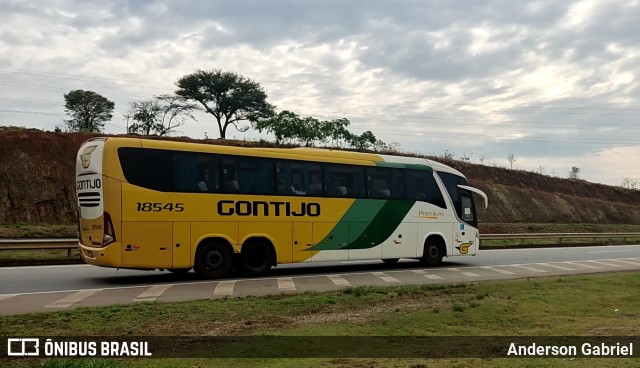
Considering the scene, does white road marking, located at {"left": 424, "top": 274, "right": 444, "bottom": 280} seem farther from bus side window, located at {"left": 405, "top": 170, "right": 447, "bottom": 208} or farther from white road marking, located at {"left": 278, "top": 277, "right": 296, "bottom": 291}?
white road marking, located at {"left": 278, "top": 277, "right": 296, "bottom": 291}

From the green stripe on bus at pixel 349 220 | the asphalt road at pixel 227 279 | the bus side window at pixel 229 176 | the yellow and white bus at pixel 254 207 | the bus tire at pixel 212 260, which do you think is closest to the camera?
the asphalt road at pixel 227 279

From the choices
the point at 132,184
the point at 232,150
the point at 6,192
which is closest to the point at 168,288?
the point at 132,184

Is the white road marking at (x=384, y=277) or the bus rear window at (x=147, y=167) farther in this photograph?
the white road marking at (x=384, y=277)

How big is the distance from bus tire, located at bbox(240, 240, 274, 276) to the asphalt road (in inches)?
15.2

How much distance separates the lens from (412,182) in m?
19.2

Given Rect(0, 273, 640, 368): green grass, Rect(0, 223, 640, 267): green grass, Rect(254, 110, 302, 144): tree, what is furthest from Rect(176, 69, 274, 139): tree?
Rect(0, 273, 640, 368): green grass

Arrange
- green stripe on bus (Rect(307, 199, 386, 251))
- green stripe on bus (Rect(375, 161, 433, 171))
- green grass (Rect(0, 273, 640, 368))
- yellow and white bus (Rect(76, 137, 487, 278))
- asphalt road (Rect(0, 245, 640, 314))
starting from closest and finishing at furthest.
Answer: green grass (Rect(0, 273, 640, 368)) → asphalt road (Rect(0, 245, 640, 314)) → yellow and white bus (Rect(76, 137, 487, 278)) → green stripe on bus (Rect(307, 199, 386, 251)) → green stripe on bus (Rect(375, 161, 433, 171))

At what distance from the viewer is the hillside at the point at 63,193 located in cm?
3694

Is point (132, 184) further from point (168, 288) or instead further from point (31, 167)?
point (31, 167)

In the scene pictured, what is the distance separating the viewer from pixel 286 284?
47.2ft

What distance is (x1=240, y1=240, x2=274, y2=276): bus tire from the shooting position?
15.7m

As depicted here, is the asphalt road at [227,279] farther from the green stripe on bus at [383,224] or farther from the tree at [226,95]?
the tree at [226,95]

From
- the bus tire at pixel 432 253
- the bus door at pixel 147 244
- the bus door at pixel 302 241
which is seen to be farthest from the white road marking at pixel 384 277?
the bus door at pixel 147 244

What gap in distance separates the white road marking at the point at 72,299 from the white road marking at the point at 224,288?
2.60m
